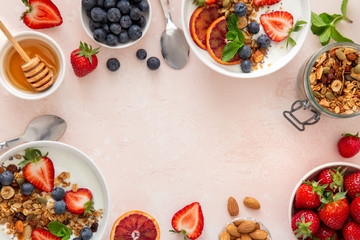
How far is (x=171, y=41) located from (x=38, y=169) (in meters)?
0.61

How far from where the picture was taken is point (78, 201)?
147cm

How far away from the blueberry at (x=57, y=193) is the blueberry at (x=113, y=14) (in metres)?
0.57

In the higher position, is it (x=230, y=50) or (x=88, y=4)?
(x=88, y=4)

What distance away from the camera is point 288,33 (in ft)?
4.83

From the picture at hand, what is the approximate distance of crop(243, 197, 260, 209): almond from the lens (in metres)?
1.56

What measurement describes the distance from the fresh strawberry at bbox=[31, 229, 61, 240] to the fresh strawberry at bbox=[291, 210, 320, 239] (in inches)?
31.4

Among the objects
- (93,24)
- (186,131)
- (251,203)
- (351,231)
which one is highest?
(93,24)

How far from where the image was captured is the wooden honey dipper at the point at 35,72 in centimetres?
142

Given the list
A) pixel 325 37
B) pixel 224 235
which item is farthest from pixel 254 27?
pixel 224 235

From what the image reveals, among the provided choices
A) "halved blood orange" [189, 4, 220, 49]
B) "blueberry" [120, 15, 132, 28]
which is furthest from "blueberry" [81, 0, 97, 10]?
"halved blood orange" [189, 4, 220, 49]

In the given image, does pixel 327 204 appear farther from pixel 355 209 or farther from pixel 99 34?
pixel 99 34

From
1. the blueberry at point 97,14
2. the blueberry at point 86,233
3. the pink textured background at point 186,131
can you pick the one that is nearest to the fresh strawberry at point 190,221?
the pink textured background at point 186,131

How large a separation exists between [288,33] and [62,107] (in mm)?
803

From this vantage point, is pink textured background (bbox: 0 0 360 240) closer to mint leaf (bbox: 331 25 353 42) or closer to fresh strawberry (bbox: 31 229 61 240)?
mint leaf (bbox: 331 25 353 42)
